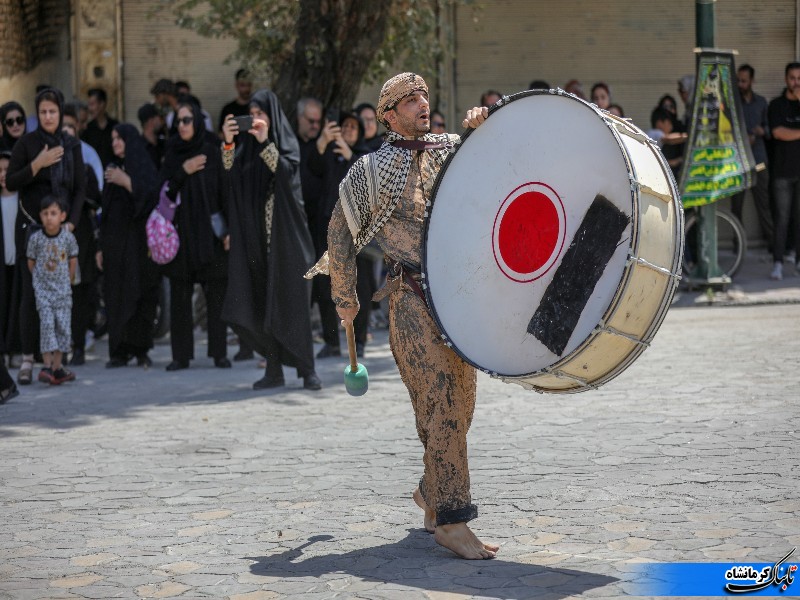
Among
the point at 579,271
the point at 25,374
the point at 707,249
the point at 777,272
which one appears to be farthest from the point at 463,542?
the point at 777,272

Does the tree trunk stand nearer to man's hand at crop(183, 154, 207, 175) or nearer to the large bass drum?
man's hand at crop(183, 154, 207, 175)

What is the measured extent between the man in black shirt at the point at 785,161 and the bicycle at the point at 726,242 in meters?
0.39

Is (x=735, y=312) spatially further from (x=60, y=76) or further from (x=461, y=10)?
(x=60, y=76)

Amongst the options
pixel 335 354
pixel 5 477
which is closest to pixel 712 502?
pixel 5 477

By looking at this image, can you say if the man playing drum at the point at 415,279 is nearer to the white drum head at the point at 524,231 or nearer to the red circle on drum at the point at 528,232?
the white drum head at the point at 524,231

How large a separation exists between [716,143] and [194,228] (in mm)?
5001

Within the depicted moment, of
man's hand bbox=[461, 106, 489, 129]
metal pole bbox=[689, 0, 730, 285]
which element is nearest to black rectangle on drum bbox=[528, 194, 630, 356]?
man's hand bbox=[461, 106, 489, 129]

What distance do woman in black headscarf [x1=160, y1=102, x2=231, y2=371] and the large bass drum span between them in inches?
220

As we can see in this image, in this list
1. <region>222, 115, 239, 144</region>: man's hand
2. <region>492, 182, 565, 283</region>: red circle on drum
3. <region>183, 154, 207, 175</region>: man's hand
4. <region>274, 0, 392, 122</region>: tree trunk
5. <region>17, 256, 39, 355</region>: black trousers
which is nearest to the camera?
<region>492, 182, 565, 283</region>: red circle on drum

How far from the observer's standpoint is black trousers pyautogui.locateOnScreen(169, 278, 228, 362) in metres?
10.8

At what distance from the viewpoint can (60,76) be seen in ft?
53.3

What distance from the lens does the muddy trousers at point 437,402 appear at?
5379 mm

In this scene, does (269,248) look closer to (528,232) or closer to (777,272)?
(528,232)

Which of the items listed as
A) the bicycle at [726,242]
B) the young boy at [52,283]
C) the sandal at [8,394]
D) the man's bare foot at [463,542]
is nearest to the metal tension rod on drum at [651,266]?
the man's bare foot at [463,542]
